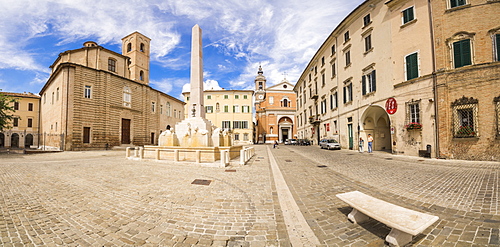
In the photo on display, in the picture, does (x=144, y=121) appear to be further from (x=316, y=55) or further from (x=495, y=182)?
(x=495, y=182)

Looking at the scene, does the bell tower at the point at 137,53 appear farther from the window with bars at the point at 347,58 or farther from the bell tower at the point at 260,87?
the bell tower at the point at 260,87

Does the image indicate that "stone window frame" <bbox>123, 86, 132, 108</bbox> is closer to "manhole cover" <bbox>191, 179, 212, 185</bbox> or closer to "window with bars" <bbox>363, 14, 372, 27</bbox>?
"manhole cover" <bbox>191, 179, 212, 185</bbox>

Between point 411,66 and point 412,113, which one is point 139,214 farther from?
point 411,66

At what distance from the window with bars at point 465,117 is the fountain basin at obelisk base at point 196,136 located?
545 inches

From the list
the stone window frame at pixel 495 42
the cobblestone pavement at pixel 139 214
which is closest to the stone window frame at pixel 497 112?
the stone window frame at pixel 495 42

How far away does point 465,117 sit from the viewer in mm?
11562

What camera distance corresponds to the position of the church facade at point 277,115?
51.6m

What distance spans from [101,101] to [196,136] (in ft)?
61.6

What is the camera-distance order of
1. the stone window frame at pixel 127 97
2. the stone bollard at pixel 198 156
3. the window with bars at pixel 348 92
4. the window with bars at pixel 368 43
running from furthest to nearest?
the stone window frame at pixel 127 97
the window with bars at pixel 348 92
the window with bars at pixel 368 43
the stone bollard at pixel 198 156

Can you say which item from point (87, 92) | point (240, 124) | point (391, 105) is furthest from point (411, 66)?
point (240, 124)

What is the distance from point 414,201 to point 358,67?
59.1 feet

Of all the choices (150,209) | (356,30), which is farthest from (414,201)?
(356,30)

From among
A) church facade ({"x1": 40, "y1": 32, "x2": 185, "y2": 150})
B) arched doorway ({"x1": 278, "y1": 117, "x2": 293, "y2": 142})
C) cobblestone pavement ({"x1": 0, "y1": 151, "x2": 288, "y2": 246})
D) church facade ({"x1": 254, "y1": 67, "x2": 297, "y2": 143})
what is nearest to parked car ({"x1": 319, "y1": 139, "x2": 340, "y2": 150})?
cobblestone pavement ({"x1": 0, "y1": 151, "x2": 288, "y2": 246})

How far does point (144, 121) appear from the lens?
1141 inches
